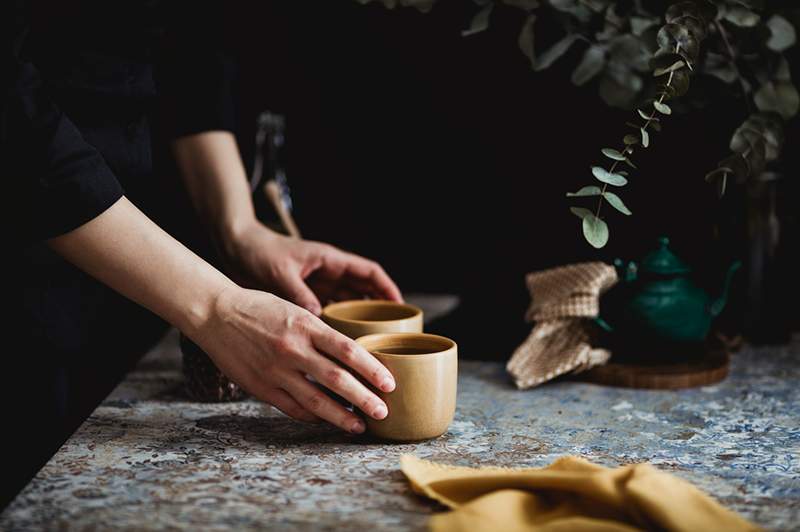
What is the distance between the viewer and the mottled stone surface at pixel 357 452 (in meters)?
0.79

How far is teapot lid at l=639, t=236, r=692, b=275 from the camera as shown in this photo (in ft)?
3.95

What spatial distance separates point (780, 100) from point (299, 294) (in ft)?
2.59

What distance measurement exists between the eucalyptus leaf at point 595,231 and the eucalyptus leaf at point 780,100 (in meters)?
0.42

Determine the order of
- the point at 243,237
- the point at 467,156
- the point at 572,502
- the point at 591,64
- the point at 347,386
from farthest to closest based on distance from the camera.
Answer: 1. the point at 467,156
2. the point at 243,237
3. the point at 591,64
4. the point at 347,386
5. the point at 572,502

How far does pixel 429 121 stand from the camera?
172cm

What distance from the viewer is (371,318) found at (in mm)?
1214

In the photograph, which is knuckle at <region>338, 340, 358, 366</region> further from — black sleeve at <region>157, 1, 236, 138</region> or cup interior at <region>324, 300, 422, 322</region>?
black sleeve at <region>157, 1, 236, 138</region>


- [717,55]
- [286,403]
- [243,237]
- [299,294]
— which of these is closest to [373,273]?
[299,294]

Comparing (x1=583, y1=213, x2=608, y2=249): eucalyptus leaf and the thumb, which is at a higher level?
(x1=583, y1=213, x2=608, y2=249): eucalyptus leaf

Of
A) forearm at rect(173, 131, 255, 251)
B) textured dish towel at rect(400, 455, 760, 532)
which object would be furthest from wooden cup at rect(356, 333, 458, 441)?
forearm at rect(173, 131, 255, 251)

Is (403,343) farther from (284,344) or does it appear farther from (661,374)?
(661,374)

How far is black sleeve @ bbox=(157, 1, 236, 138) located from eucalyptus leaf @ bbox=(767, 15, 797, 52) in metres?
0.91

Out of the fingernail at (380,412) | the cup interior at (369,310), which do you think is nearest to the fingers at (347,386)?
the fingernail at (380,412)

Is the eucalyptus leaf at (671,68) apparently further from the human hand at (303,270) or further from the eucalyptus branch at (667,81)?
the human hand at (303,270)
